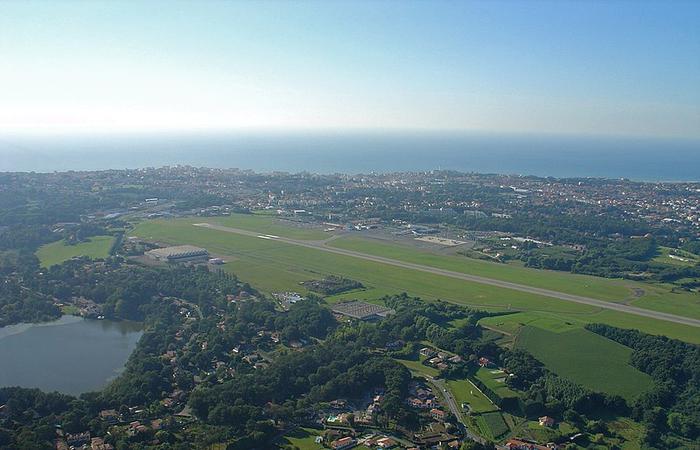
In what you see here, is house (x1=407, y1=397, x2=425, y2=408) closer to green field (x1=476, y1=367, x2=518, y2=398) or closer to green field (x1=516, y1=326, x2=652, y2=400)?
green field (x1=476, y1=367, x2=518, y2=398)

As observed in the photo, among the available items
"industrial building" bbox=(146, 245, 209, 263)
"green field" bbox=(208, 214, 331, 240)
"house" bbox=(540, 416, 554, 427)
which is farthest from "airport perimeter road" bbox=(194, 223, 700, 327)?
"house" bbox=(540, 416, 554, 427)

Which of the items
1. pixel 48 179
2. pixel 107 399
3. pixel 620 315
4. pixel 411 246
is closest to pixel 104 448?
pixel 107 399

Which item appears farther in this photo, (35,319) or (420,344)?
(35,319)

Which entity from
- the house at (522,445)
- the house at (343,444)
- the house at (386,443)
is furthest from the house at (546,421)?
the house at (343,444)

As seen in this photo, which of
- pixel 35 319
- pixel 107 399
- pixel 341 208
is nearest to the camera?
pixel 107 399

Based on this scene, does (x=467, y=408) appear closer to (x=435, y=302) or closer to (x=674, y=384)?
(x=674, y=384)

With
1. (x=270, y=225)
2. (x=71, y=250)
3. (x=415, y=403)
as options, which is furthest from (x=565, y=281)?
(x=71, y=250)

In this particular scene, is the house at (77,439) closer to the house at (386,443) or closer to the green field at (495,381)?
the house at (386,443)
